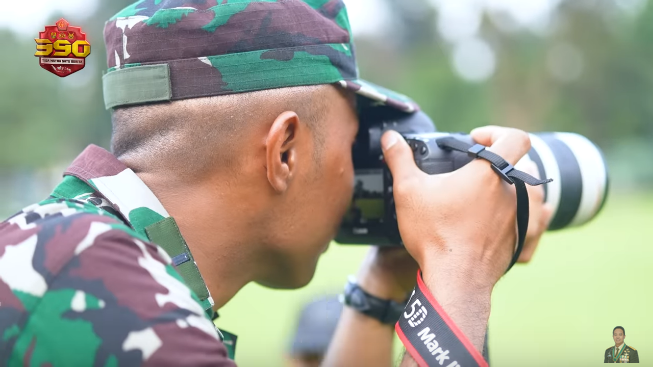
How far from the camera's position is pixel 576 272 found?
31.5ft

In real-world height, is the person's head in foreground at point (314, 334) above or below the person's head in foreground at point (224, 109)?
below

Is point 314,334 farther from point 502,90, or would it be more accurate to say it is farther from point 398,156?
point 502,90

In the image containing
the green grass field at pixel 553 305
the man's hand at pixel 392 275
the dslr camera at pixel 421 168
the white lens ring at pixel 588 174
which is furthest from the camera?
the green grass field at pixel 553 305

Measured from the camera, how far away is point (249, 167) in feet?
4.57

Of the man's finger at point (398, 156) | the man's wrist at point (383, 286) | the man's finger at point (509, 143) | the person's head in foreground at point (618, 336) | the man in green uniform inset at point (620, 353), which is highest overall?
the man's finger at point (509, 143)

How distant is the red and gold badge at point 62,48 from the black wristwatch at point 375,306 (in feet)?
3.11

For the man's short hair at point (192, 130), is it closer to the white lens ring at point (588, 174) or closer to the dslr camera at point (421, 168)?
the dslr camera at point (421, 168)

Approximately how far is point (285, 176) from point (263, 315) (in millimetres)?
6076

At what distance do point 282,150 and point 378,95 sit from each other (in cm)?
31

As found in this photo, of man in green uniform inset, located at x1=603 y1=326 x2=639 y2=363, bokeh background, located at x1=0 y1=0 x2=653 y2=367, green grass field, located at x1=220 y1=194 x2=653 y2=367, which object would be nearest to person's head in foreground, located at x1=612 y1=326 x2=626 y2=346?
man in green uniform inset, located at x1=603 y1=326 x2=639 y2=363

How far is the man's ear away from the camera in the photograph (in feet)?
4.51

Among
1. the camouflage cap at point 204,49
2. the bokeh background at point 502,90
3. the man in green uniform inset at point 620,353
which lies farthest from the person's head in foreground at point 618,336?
the bokeh background at point 502,90

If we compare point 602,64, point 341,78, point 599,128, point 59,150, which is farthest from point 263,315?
point 602,64

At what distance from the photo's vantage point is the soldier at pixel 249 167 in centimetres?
129
